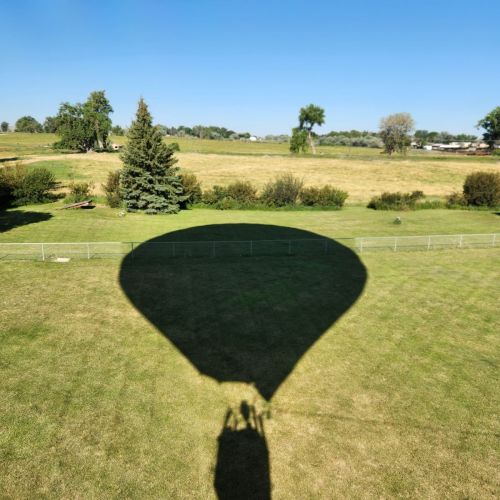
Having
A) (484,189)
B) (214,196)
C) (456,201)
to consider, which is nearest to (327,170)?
(456,201)

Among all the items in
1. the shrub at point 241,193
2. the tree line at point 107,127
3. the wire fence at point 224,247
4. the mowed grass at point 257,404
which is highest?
the tree line at point 107,127

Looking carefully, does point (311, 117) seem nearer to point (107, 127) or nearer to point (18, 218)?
point (107, 127)

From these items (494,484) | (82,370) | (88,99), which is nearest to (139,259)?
(82,370)

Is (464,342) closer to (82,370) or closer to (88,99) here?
(82,370)

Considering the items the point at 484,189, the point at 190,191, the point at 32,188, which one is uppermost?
the point at 484,189

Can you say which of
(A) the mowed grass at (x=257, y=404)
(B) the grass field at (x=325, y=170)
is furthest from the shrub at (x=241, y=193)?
(A) the mowed grass at (x=257, y=404)

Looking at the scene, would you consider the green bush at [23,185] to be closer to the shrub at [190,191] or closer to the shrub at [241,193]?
the shrub at [190,191]
